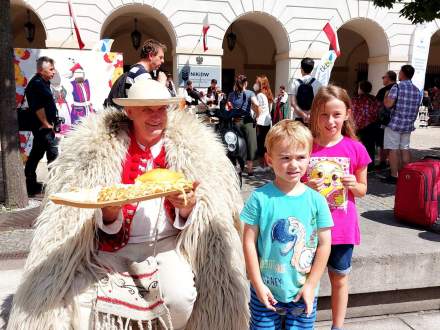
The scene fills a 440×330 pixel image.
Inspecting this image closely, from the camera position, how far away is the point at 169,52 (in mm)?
17266

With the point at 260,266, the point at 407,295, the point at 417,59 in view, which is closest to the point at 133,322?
the point at 260,266

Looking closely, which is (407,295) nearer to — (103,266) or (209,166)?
(209,166)

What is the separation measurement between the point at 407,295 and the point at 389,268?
320 millimetres

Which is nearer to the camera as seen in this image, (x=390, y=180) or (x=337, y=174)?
(x=337, y=174)

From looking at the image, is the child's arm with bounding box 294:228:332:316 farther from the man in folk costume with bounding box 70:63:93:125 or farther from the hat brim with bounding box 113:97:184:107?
the man in folk costume with bounding box 70:63:93:125

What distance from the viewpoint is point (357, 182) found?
2.25m

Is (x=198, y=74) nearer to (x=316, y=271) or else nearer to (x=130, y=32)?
(x=130, y=32)

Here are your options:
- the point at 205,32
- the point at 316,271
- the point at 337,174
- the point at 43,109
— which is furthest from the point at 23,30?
the point at 316,271

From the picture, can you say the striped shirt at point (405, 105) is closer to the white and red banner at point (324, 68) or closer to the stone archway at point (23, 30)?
the white and red banner at point (324, 68)

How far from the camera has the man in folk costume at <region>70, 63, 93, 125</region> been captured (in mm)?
Answer: 7016

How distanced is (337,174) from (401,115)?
4178mm

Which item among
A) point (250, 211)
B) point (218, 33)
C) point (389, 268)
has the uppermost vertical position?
point (218, 33)

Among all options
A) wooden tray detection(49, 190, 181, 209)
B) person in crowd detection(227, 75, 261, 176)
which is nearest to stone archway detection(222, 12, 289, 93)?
person in crowd detection(227, 75, 261, 176)

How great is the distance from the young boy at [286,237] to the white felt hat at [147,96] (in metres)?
0.59
